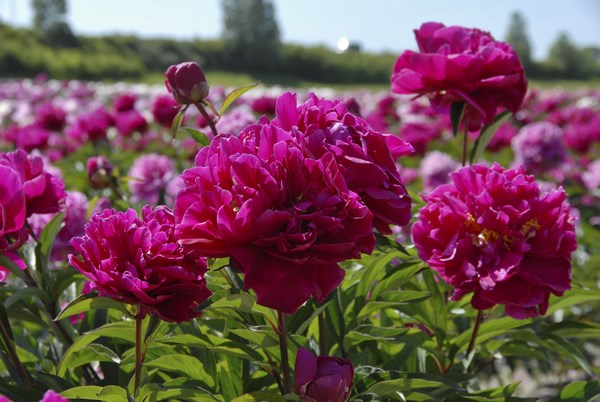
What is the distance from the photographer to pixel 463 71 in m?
1.33

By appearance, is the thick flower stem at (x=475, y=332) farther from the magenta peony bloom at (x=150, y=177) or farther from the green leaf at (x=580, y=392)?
the magenta peony bloom at (x=150, y=177)

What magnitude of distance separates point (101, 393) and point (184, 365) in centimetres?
19

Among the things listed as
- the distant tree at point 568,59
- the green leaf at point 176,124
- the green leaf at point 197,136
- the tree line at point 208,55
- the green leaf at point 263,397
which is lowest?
the distant tree at point 568,59

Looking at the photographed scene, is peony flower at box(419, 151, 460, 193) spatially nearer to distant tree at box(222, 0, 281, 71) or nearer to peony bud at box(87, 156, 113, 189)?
peony bud at box(87, 156, 113, 189)

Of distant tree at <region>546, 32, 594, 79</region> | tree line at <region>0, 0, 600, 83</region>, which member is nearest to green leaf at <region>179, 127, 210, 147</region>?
tree line at <region>0, 0, 600, 83</region>

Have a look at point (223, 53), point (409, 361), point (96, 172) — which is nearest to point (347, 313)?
point (409, 361)

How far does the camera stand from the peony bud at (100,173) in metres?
1.96

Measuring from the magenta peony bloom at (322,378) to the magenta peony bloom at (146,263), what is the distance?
0.50 ft

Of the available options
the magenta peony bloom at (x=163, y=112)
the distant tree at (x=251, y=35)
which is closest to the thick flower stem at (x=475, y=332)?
the magenta peony bloom at (x=163, y=112)

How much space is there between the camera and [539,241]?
1113 millimetres

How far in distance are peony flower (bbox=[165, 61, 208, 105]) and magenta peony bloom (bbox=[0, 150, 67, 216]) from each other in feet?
0.82

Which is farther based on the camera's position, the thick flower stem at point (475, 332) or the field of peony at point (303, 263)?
the thick flower stem at point (475, 332)

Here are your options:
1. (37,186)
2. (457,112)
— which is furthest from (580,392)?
(37,186)

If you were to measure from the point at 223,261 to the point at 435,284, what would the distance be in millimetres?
632
